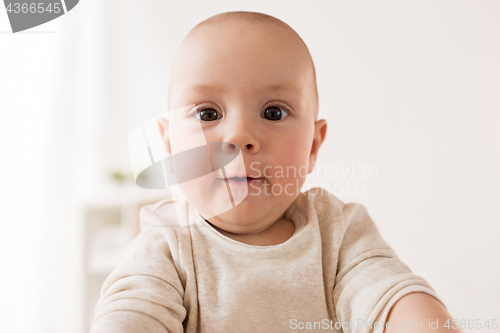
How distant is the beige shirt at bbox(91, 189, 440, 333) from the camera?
0.49 metres

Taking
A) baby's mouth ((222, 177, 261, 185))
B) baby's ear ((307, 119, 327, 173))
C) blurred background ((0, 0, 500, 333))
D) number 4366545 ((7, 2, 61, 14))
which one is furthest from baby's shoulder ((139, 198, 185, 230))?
number 4366545 ((7, 2, 61, 14))

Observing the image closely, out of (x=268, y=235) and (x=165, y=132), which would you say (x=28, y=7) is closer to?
(x=165, y=132)

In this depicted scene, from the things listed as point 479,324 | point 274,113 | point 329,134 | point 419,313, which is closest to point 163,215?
point 274,113

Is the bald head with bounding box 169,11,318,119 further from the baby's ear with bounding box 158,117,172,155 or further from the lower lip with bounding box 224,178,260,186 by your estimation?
the lower lip with bounding box 224,178,260,186

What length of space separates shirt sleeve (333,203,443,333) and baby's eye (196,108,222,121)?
0.29 meters

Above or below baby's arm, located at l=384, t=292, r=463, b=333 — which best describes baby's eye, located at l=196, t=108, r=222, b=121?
above

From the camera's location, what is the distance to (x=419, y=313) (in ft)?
1.53

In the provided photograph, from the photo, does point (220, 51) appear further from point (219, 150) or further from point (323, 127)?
point (323, 127)

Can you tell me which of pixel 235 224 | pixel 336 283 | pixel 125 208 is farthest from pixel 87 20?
pixel 336 283

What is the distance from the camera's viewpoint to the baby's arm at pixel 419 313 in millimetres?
454

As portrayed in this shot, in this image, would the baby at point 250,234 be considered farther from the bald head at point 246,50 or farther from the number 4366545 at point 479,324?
the number 4366545 at point 479,324

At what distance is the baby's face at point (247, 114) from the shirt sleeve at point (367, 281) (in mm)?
134

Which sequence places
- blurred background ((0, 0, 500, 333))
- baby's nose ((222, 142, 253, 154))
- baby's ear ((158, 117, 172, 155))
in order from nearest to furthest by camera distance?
baby's nose ((222, 142, 253, 154))
baby's ear ((158, 117, 172, 155))
blurred background ((0, 0, 500, 333))

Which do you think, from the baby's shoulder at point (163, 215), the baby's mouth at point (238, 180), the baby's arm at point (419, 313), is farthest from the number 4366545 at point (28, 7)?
the baby's arm at point (419, 313)
